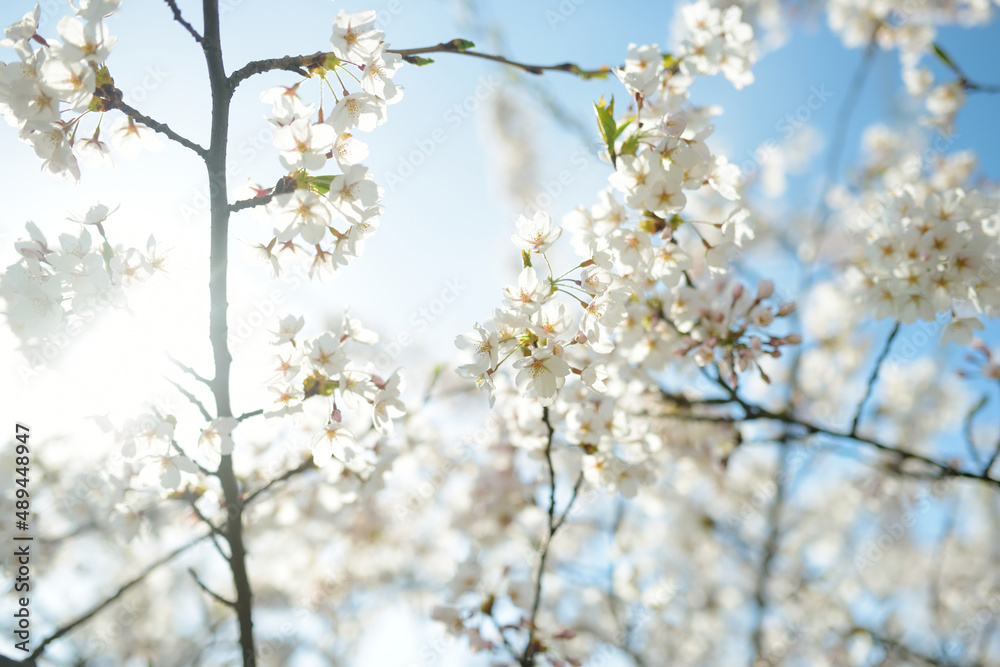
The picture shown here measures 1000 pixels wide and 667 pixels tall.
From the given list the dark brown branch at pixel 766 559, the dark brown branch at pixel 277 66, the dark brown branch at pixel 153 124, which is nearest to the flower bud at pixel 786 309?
the dark brown branch at pixel 277 66

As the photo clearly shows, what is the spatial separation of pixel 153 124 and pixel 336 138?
0.42 meters

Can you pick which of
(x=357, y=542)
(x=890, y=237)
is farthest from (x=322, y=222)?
Answer: (x=357, y=542)

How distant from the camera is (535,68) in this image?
1.51 m

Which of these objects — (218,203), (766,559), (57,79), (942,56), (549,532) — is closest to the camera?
(57,79)

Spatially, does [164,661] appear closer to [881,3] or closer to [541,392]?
[541,392]

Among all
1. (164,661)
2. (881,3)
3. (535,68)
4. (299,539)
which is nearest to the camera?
(535,68)

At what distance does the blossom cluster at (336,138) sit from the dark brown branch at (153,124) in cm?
17

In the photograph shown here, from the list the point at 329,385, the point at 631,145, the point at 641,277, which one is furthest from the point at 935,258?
the point at 329,385

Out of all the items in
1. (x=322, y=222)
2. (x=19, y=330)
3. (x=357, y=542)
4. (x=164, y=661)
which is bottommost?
(x=164, y=661)

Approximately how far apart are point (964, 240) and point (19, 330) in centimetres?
293

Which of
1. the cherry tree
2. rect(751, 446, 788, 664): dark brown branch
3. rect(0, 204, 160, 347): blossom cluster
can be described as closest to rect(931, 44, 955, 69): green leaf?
the cherry tree

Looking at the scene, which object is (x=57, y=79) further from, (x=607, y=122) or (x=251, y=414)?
(x=607, y=122)

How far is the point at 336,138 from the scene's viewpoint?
128 centimetres

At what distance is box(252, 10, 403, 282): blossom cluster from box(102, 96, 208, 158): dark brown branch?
0.17 m
